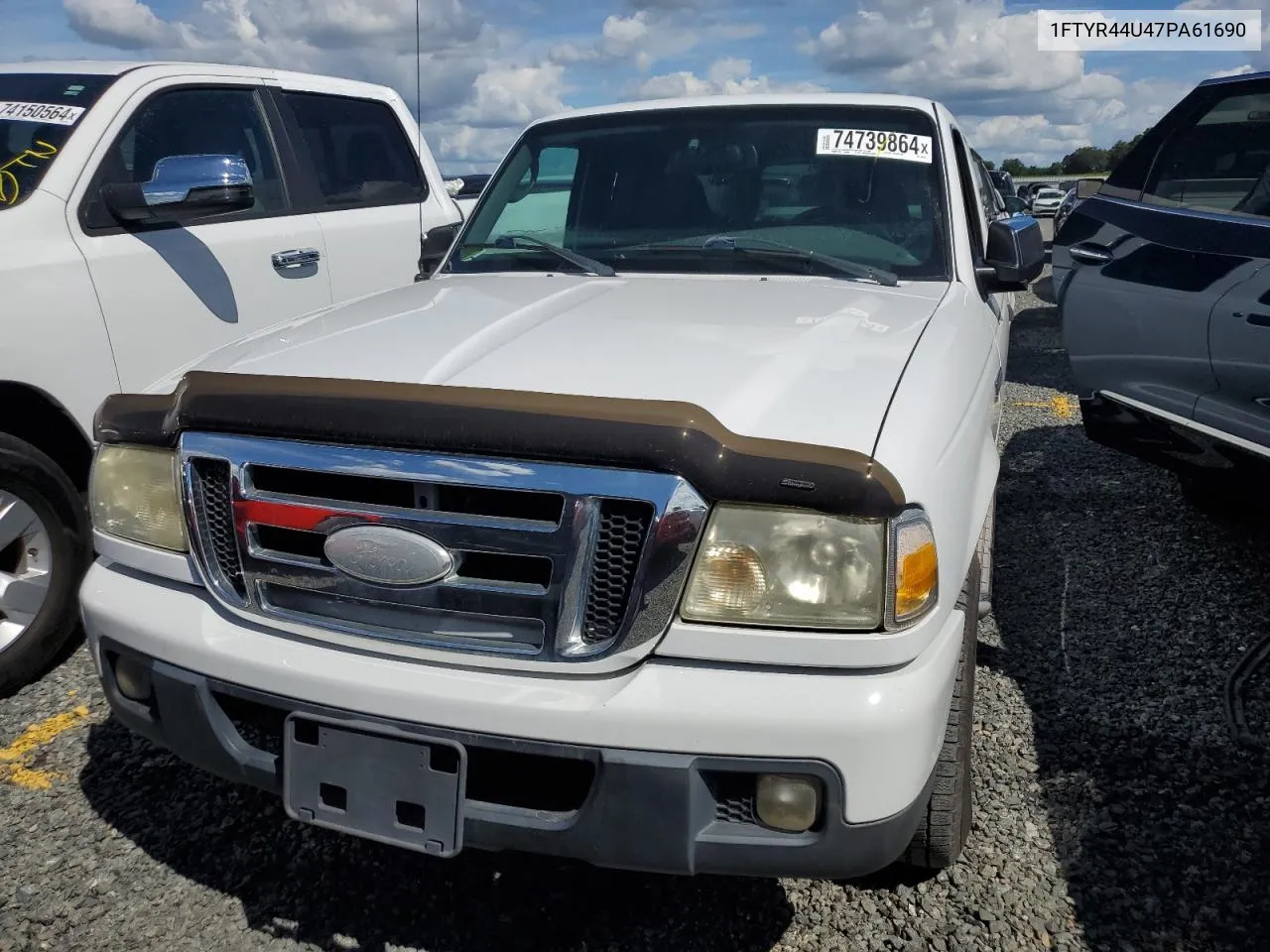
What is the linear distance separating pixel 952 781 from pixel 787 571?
0.67 metres

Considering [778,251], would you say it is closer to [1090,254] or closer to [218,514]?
[1090,254]

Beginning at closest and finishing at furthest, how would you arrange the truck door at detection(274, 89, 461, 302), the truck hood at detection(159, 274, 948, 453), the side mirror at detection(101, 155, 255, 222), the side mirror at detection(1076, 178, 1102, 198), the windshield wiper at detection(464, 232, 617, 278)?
the truck hood at detection(159, 274, 948, 453), the windshield wiper at detection(464, 232, 617, 278), the side mirror at detection(101, 155, 255, 222), the side mirror at detection(1076, 178, 1102, 198), the truck door at detection(274, 89, 461, 302)

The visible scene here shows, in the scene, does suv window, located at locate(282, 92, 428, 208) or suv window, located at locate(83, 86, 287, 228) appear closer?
suv window, located at locate(83, 86, 287, 228)

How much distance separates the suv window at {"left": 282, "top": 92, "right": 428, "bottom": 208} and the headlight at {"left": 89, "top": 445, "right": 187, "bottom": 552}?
2559mm

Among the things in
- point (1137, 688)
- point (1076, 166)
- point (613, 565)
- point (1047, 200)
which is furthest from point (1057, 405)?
point (1076, 166)

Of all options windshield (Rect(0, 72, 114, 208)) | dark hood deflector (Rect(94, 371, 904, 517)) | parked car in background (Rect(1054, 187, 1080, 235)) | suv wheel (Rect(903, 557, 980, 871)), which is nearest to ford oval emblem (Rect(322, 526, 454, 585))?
dark hood deflector (Rect(94, 371, 904, 517))

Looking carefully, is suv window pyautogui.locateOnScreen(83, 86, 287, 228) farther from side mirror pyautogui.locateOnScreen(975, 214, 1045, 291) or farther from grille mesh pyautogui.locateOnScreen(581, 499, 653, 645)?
side mirror pyautogui.locateOnScreen(975, 214, 1045, 291)

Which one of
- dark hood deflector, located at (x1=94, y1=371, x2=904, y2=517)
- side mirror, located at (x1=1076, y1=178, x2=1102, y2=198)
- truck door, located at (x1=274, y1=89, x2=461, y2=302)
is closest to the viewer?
dark hood deflector, located at (x1=94, y1=371, x2=904, y2=517)

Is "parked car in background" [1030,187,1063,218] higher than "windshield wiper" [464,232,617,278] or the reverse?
the reverse

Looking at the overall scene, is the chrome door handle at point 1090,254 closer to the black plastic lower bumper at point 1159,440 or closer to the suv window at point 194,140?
the black plastic lower bumper at point 1159,440

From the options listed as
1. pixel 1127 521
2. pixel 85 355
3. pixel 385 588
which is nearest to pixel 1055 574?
pixel 1127 521

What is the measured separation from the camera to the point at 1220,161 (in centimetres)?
362

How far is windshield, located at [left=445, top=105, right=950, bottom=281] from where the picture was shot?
291cm

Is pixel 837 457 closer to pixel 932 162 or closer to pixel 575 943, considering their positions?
pixel 575 943
